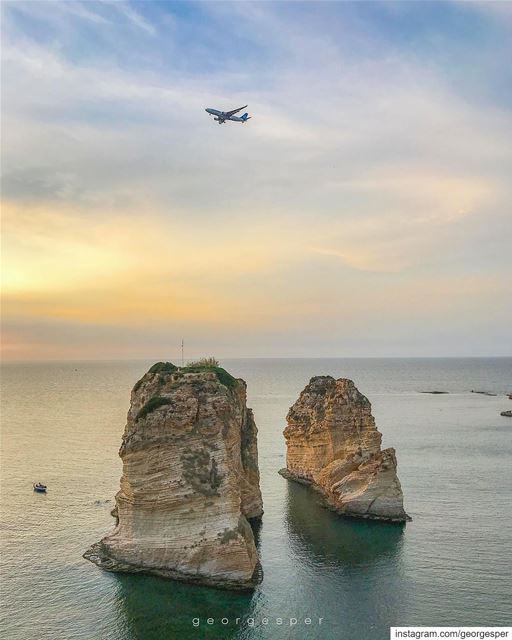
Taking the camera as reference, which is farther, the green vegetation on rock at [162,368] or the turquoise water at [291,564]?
the green vegetation on rock at [162,368]

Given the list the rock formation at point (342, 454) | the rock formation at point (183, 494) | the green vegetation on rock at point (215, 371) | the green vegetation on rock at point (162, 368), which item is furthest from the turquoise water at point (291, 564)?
the green vegetation on rock at point (162, 368)

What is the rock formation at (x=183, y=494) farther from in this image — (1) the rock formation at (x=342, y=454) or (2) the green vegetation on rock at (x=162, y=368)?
(1) the rock formation at (x=342, y=454)

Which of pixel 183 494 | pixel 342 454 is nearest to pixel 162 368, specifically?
pixel 183 494

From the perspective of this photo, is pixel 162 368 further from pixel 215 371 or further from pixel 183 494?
pixel 183 494

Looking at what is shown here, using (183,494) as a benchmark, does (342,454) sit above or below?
below

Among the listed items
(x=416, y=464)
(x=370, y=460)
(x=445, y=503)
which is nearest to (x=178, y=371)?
(x=370, y=460)

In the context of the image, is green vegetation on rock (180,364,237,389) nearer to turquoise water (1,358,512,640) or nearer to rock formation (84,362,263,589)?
rock formation (84,362,263,589)
